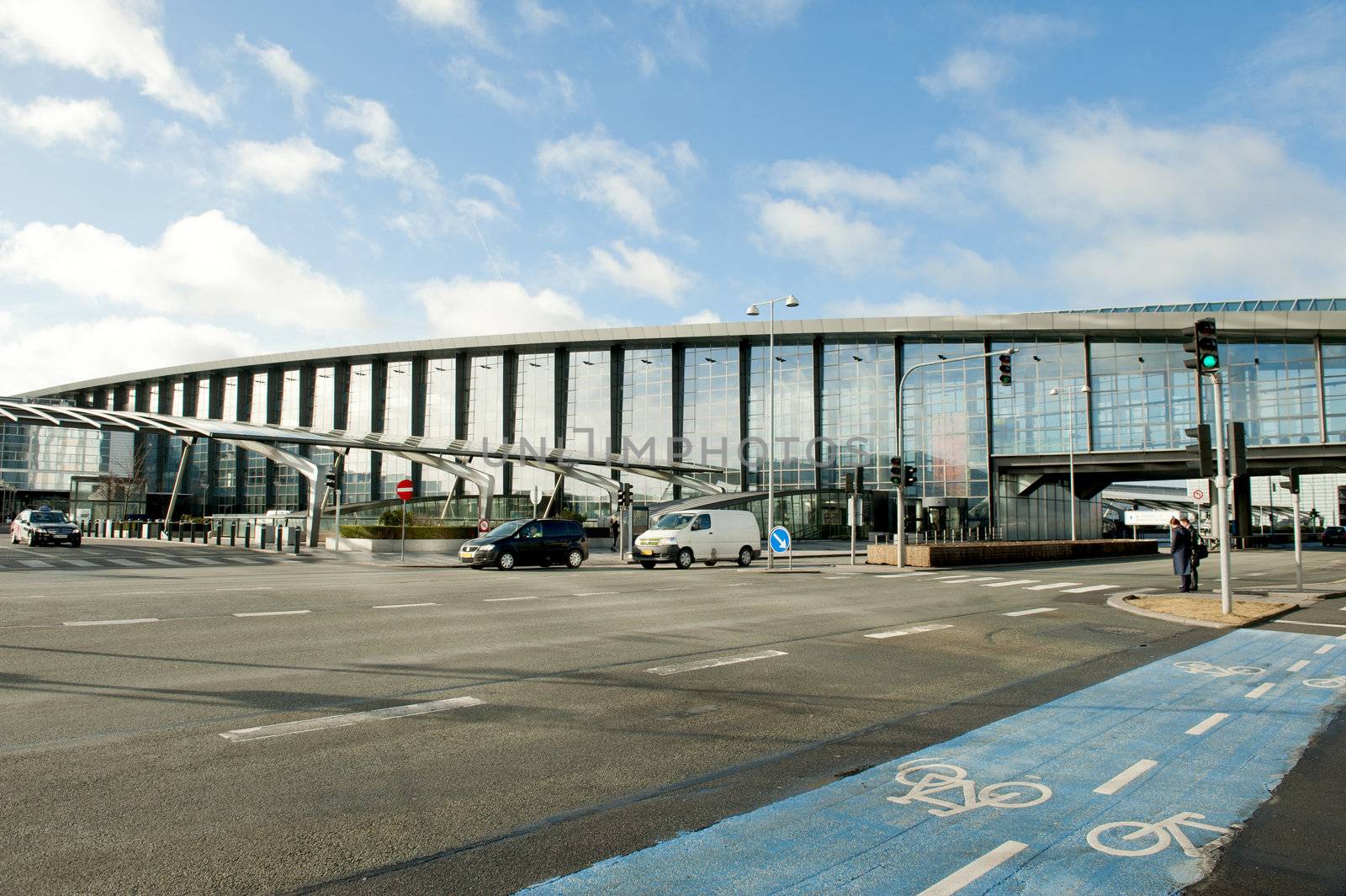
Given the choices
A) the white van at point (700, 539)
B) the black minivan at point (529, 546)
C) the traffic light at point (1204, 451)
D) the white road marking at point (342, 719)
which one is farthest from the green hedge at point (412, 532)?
the white road marking at point (342, 719)

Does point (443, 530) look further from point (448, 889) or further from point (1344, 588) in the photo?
point (448, 889)

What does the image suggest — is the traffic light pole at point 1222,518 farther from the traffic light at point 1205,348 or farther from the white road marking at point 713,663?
the white road marking at point 713,663

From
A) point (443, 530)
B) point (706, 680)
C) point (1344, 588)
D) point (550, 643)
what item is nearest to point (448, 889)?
point (706, 680)

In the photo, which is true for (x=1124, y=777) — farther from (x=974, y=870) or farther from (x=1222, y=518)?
(x=1222, y=518)

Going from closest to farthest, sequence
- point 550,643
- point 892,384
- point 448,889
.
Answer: point 448,889, point 550,643, point 892,384

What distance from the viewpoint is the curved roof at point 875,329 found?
51.3 metres

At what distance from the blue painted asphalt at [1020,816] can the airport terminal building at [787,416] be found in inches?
1562

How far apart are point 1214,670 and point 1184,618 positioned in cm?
A: 554

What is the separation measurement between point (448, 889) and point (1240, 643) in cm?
1156

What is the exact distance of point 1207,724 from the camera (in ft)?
22.9

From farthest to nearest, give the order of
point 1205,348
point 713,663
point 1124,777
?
1. point 1205,348
2. point 713,663
3. point 1124,777

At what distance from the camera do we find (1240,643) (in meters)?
11.8

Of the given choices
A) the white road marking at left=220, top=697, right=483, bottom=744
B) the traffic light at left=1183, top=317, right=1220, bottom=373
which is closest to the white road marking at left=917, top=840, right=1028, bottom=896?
the white road marking at left=220, top=697, right=483, bottom=744

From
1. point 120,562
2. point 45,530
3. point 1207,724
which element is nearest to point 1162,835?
point 1207,724
